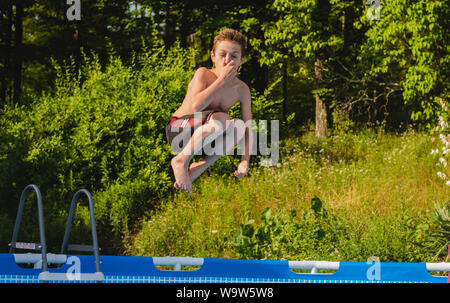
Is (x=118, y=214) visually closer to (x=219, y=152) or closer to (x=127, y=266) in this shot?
(x=127, y=266)

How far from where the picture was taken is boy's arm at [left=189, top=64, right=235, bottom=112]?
79.0 inches

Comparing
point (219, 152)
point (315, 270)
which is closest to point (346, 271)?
point (315, 270)

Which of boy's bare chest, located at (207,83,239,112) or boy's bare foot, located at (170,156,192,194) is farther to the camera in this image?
boy's bare foot, located at (170,156,192,194)

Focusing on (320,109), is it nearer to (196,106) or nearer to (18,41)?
(18,41)

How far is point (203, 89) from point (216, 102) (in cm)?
8

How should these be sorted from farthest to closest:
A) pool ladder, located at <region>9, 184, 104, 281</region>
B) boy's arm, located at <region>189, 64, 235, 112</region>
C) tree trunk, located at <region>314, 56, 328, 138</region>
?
tree trunk, located at <region>314, 56, 328, 138</region> → pool ladder, located at <region>9, 184, 104, 281</region> → boy's arm, located at <region>189, 64, 235, 112</region>

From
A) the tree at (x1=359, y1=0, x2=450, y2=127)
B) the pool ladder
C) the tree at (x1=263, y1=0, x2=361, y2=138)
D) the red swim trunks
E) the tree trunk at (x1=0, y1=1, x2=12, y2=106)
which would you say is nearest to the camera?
the red swim trunks

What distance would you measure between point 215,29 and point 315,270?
840cm

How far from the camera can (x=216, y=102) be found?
2.11 m

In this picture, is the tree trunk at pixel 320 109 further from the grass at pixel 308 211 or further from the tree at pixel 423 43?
the grass at pixel 308 211

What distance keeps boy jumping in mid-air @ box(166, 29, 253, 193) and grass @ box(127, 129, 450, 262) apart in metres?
5.92

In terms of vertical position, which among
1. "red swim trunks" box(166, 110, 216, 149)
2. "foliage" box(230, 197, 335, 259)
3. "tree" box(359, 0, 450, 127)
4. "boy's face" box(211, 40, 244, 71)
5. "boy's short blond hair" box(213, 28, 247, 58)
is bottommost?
"foliage" box(230, 197, 335, 259)

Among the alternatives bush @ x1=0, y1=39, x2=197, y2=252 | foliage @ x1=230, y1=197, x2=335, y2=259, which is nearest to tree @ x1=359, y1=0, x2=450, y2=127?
foliage @ x1=230, y1=197, x2=335, y2=259

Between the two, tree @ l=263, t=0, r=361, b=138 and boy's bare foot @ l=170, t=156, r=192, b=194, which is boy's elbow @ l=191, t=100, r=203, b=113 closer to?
boy's bare foot @ l=170, t=156, r=192, b=194
